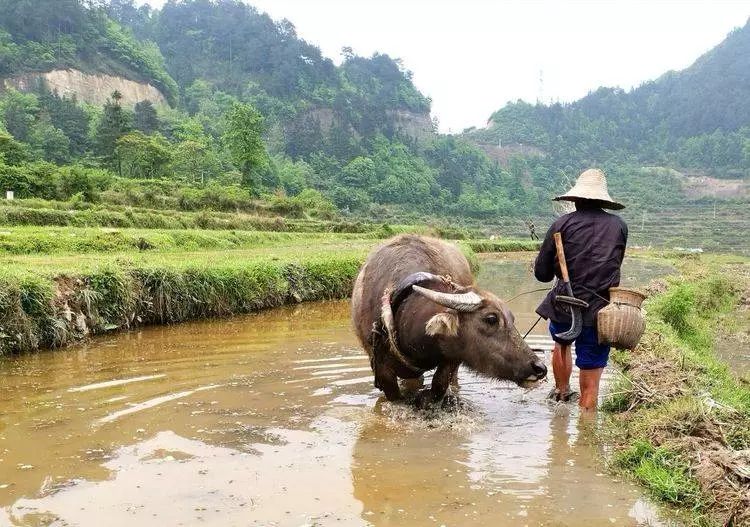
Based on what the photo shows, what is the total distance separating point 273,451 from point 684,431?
9.05 ft

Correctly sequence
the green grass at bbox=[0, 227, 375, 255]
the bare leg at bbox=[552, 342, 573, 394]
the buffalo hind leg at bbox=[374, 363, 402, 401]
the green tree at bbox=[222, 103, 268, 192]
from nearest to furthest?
1. the buffalo hind leg at bbox=[374, 363, 402, 401]
2. the bare leg at bbox=[552, 342, 573, 394]
3. the green grass at bbox=[0, 227, 375, 255]
4. the green tree at bbox=[222, 103, 268, 192]

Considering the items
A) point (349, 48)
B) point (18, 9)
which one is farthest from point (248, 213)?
point (349, 48)

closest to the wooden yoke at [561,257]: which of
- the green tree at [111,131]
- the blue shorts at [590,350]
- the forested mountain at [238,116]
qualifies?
the blue shorts at [590,350]

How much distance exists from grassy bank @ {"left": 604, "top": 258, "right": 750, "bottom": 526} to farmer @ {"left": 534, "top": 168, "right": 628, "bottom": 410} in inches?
14.4

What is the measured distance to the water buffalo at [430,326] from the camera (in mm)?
4824

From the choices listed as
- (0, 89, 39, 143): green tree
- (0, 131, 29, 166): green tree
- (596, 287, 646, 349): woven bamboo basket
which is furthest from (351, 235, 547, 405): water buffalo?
(0, 89, 39, 143): green tree

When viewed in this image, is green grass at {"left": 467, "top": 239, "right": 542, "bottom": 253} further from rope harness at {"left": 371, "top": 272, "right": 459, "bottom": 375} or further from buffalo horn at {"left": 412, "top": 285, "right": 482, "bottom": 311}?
buffalo horn at {"left": 412, "top": 285, "right": 482, "bottom": 311}

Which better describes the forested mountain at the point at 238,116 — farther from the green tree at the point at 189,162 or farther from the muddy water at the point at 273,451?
the muddy water at the point at 273,451

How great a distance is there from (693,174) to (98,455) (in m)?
112

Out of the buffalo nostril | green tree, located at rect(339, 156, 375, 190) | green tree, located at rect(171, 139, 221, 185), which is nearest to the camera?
the buffalo nostril

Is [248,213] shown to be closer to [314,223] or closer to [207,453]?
[314,223]

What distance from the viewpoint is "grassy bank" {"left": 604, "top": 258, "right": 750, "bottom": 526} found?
339 cm

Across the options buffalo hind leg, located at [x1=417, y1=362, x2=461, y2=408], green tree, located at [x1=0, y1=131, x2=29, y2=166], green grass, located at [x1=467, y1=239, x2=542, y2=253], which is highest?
green tree, located at [x1=0, y1=131, x2=29, y2=166]

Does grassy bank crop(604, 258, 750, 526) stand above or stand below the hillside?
below
